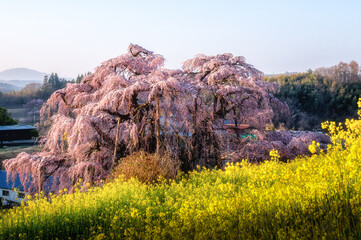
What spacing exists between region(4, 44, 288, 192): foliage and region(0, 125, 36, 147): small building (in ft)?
103

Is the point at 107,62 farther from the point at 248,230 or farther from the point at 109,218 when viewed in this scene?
the point at 248,230

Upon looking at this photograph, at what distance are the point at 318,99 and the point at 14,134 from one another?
48.4 metres

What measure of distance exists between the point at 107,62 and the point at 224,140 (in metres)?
5.52

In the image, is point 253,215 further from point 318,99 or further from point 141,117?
point 318,99

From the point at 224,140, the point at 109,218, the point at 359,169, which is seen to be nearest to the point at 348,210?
the point at 359,169

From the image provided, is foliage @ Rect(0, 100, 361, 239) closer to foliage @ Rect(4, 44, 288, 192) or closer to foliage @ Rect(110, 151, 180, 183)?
foliage @ Rect(110, 151, 180, 183)

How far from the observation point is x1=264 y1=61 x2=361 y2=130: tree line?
179 ft

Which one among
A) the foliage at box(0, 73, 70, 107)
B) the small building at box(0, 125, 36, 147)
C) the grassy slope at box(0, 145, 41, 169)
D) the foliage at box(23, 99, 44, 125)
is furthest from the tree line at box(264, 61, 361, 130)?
the foliage at box(0, 73, 70, 107)

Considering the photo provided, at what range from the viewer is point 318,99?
57.9 meters

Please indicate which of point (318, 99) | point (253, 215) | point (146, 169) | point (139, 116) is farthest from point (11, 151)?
point (318, 99)

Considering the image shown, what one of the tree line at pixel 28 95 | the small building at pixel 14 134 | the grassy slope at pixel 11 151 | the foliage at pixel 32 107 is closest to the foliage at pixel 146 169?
the grassy slope at pixel 11 151

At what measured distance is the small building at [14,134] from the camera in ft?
132

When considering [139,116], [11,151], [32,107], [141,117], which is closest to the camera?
[139,116]

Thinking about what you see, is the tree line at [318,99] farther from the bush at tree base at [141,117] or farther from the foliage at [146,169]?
the foliage at [146,169]
